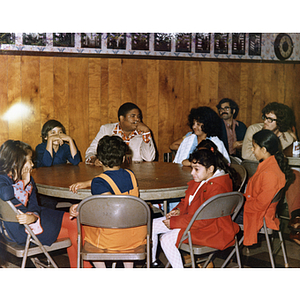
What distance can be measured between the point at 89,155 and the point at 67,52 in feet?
4.36

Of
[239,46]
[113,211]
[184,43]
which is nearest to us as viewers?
[113,211]

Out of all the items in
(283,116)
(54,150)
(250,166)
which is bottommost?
(250,166)

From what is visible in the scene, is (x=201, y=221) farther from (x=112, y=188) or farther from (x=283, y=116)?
(x=283, y=116)

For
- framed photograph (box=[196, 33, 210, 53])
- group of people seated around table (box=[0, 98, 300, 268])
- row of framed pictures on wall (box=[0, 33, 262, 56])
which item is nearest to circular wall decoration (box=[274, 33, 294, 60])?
row of framed pictures on wall (box=[0, 33, 262, 56])

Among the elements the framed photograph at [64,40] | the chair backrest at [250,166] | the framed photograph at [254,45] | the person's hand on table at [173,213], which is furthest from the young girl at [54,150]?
the framed photograph at [254,45]

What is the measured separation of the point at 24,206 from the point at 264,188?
184 cm

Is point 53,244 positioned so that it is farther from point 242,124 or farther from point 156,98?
point 242,124

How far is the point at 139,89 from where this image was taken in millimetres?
4578

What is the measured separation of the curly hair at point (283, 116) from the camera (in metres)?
3.37

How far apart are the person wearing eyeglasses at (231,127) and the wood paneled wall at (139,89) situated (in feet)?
0.28

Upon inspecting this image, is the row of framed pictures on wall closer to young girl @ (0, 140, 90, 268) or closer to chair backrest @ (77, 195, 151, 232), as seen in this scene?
young girl @ (0, 140, 90, 268)

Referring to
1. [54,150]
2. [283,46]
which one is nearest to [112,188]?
[54,150]
